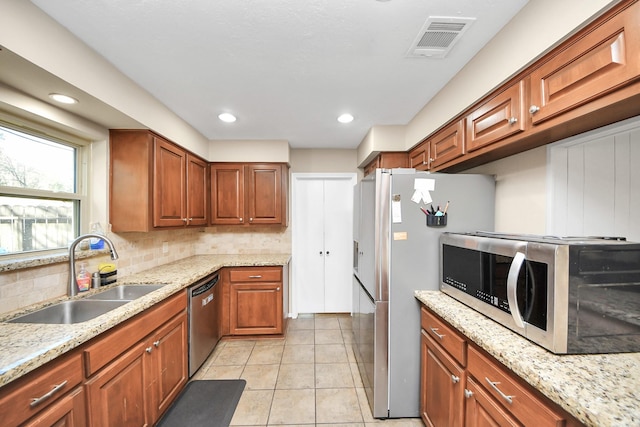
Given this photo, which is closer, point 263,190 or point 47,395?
point 47,395

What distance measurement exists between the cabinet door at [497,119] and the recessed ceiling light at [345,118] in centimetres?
108

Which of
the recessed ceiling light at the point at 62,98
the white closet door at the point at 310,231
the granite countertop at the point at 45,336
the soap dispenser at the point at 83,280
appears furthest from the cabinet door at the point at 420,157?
the soap dispenser at the point at 83,280

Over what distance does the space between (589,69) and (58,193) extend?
9.61 ft

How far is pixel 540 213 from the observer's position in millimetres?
1509

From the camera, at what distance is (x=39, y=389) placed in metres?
0.97

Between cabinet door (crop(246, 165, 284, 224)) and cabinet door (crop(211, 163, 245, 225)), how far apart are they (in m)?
0.10

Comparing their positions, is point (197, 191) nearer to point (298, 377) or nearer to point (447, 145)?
point (298, 377)

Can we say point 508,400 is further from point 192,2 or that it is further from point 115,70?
point 115,70

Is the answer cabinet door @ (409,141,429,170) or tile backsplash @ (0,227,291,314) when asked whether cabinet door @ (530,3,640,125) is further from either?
tile backsplash @ (0,227,291,314)

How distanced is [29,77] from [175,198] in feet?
4.30

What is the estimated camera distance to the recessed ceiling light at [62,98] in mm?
1488

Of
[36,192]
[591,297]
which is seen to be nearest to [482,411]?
[591,297]

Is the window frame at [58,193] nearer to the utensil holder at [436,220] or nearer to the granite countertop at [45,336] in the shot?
the granite countertop at [45,336]

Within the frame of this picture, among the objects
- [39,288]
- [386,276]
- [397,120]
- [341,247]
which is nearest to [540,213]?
[386,276]
